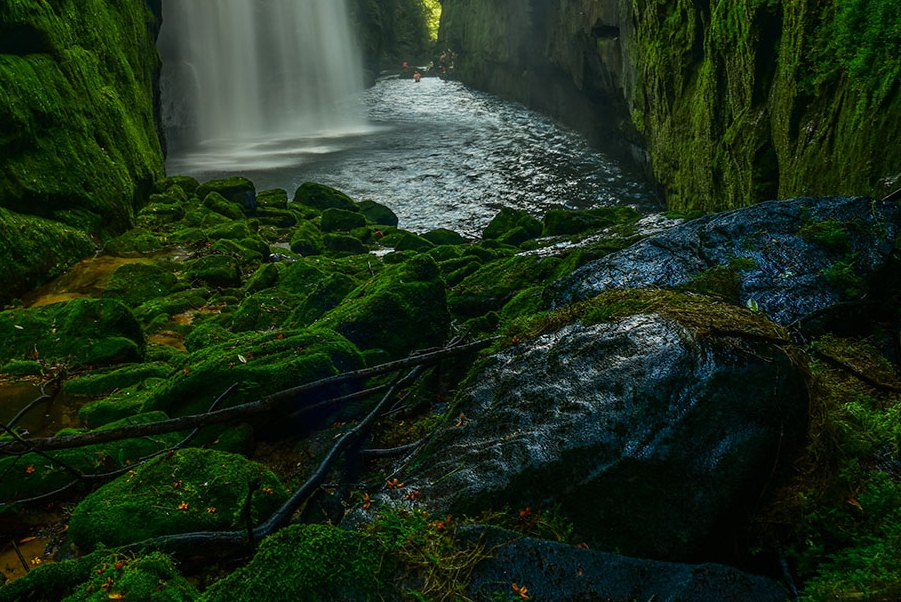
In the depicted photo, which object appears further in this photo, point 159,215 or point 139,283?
point 159,215

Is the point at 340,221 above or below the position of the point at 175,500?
below

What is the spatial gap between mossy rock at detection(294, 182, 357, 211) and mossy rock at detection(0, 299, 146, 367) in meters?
13.0

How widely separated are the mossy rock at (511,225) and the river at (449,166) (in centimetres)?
171

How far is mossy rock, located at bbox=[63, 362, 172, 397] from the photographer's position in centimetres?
677

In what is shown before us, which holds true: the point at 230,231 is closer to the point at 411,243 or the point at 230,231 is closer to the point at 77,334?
the point at 411,243

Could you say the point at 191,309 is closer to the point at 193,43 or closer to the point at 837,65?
the point at 837,65

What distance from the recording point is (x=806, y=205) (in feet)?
17.6

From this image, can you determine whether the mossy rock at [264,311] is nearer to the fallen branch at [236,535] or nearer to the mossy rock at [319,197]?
the fallen branch at [236,535]

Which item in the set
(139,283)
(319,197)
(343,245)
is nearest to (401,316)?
(139,283)

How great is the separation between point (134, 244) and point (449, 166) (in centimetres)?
1550

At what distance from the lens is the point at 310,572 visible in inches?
84.8

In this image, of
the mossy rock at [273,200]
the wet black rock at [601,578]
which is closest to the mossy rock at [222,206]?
the mossy rock at [273,200]

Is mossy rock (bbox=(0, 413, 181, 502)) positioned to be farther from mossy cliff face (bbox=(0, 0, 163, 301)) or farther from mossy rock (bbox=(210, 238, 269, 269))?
mossy rock (bbox=(210, 238, 269, 269))

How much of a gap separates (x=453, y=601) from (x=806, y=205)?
512cm
